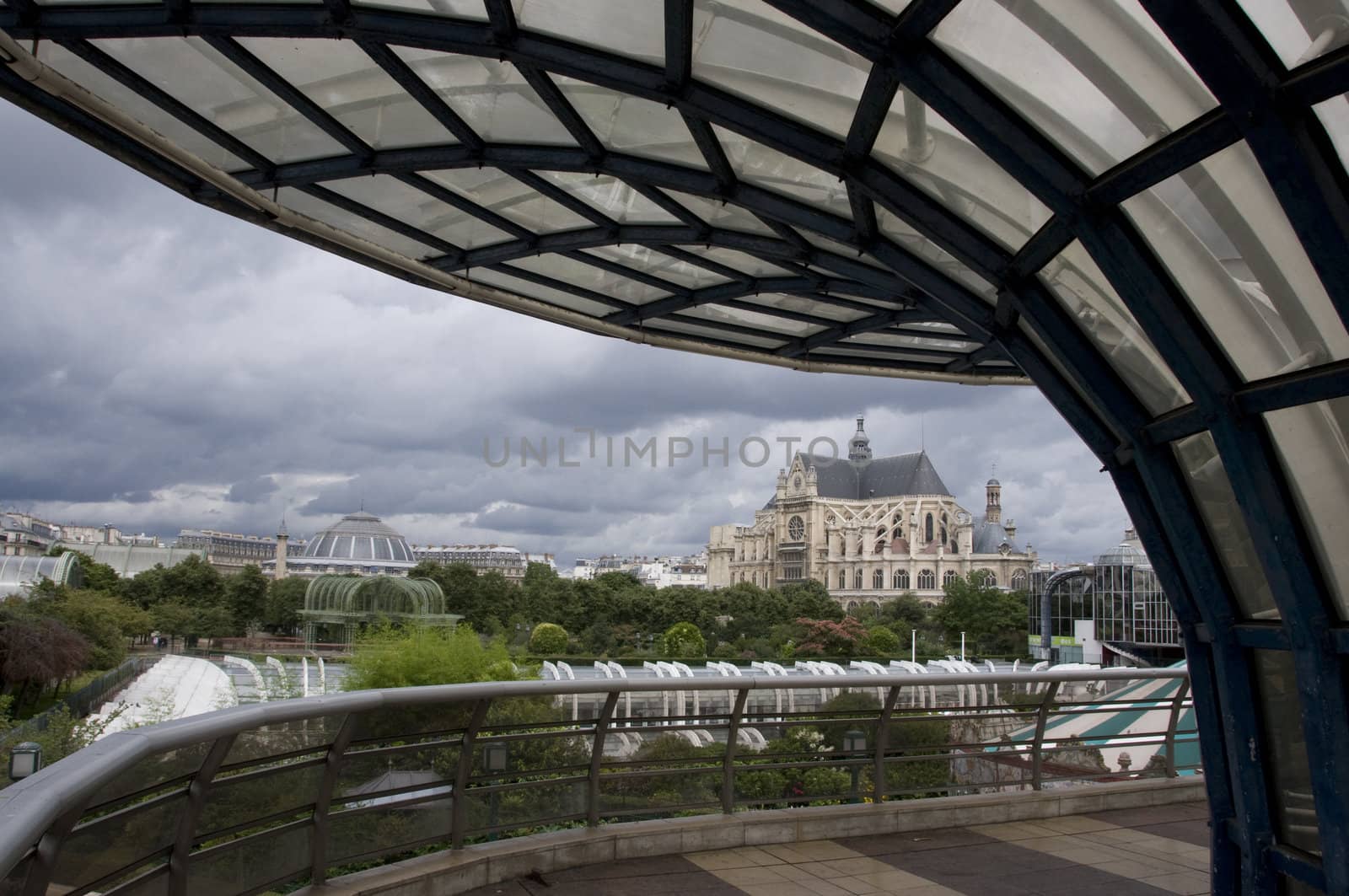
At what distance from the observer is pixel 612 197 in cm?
1035

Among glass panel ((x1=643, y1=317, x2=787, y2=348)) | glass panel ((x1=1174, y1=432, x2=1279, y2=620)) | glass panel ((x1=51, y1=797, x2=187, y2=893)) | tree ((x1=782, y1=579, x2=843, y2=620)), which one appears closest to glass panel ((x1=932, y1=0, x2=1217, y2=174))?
glass panel ((x1=1174, y1=432, x2=1279, y2=620))

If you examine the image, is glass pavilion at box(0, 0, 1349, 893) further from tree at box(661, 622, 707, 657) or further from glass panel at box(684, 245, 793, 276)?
tree at box(661, 622, 707, 657)

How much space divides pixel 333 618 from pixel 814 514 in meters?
116

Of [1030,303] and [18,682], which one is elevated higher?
[1030,303]

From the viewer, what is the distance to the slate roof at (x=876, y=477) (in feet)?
556

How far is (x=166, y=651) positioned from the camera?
75.4 m

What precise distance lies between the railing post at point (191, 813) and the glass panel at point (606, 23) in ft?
15.4

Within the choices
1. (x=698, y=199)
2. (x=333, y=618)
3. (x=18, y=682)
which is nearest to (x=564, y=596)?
(x=333, y=618)

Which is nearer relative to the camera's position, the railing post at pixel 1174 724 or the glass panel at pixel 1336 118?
the glass panel at pixel 1336 118

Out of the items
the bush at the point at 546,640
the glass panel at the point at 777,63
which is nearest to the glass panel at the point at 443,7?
the glass panel at the point at 777,63

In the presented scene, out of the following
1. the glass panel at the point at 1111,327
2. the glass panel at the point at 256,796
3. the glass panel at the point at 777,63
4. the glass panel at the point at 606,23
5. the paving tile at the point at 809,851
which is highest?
the glass panel at the point at 606,23

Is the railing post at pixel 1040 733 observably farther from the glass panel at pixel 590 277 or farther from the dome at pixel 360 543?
the dome at pixel 360 543

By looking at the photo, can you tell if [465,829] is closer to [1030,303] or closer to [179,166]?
[1030,303]

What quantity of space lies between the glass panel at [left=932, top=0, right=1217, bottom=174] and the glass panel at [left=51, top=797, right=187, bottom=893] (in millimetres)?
4831
